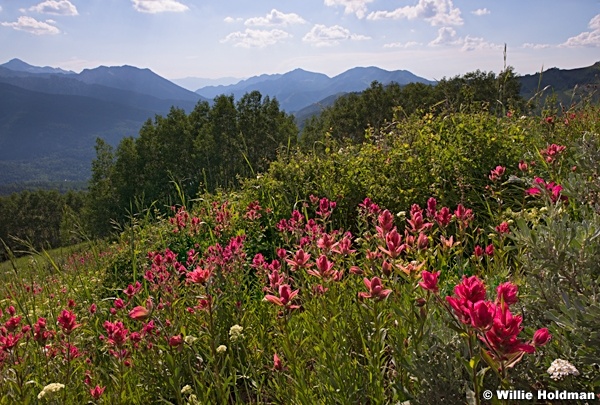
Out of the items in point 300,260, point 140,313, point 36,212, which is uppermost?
point 300,260

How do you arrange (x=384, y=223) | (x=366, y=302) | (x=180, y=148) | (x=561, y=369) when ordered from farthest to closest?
(x=180, y=148)
(x=366, y=302)
(x=384, y=223)
(x=561, y=369)

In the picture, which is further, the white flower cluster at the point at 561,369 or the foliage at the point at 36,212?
the foliage at the point at 36,212

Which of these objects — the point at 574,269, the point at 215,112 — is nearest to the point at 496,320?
the point at 574,269

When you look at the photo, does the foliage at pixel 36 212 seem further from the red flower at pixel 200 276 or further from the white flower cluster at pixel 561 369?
the white flower cluster at pixel 561 369

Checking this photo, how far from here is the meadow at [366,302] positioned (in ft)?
4.28

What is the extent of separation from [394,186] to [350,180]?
0.53 m

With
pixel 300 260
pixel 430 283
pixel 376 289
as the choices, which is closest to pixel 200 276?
pixel 300 260

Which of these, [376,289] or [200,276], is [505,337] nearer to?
[376,289]

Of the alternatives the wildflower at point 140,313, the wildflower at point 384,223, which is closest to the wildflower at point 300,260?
the wildflower at point 384,223

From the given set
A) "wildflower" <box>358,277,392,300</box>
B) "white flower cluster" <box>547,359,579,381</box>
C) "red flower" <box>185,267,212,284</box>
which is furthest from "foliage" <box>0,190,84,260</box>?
"white flower cluster" <box>547,359,579,381</box>

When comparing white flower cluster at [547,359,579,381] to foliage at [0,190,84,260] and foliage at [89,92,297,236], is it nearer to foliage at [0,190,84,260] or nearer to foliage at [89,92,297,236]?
foliage at [89,92,297,236]

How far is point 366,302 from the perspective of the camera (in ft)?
6.77

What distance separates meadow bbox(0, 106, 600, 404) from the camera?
1.31 m

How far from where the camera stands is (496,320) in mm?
918
